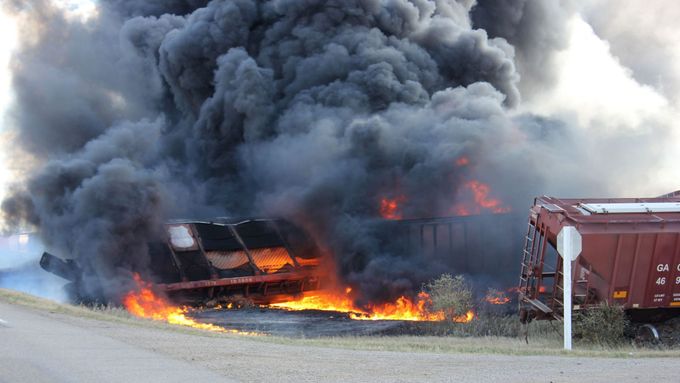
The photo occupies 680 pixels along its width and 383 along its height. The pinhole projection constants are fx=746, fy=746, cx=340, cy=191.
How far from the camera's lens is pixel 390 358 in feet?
30.9

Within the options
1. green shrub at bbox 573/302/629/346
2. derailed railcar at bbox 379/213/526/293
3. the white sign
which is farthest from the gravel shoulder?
derailed railcar at bbox 379/213/526/293

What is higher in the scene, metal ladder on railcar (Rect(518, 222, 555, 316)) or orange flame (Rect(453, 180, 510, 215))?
orange flame (Rect(453, 180, 510, 215))

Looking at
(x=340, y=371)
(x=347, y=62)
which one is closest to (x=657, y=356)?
(x=340, y=371)

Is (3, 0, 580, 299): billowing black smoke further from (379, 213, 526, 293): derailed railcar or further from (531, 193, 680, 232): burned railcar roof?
(531, 193, 680, 232): burned railcar roof

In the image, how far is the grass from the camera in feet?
35.6

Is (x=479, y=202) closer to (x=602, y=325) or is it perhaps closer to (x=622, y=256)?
(x=622, y=256)

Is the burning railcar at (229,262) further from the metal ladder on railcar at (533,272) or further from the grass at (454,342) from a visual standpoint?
the metal ladder on railcar at (533,272)

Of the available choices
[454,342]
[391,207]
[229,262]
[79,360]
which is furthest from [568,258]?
[229,262]

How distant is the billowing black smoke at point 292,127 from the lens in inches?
850

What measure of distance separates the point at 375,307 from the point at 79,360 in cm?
1315

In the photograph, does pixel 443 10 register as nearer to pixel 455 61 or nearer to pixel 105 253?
pixel 455 61

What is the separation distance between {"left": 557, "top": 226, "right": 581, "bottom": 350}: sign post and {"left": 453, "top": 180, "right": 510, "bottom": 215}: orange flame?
9.61 metres

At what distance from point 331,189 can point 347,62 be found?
22.2 ft

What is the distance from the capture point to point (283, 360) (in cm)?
895
